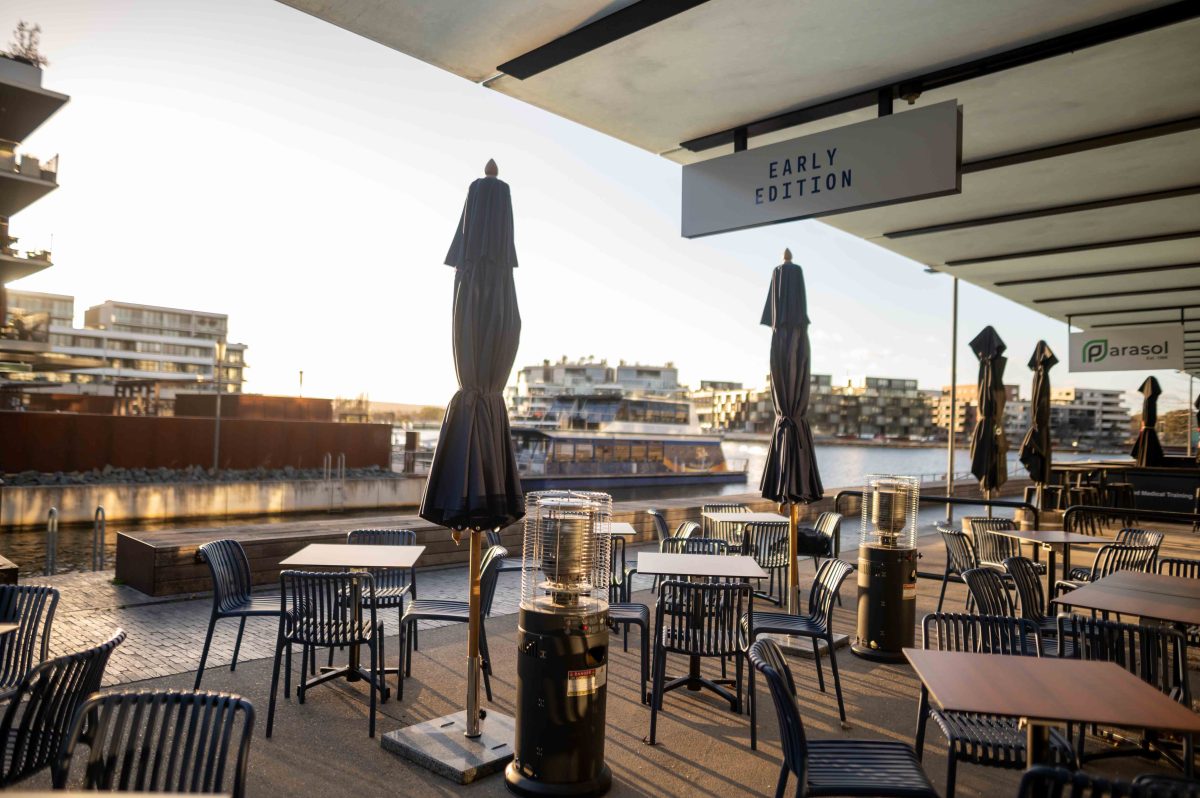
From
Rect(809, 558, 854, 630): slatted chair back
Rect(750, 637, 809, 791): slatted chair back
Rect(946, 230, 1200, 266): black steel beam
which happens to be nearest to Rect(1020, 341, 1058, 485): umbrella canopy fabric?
Rect(946, 230, 1200, 266): black steel beam

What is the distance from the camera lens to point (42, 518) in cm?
1845

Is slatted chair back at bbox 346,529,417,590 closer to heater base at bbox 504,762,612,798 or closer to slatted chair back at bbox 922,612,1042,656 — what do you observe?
heater base at bbox 504,762,612,798

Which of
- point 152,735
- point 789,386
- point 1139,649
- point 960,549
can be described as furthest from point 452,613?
point 960,549

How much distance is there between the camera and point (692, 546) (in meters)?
6.00

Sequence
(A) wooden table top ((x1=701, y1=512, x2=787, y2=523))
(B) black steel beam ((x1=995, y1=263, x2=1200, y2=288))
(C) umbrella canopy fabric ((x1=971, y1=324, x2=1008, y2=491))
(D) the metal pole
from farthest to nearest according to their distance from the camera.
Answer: (D) the metal pole
(C) umbrella canopy fabric ((x1=971, y1=324, x2=1008, y2=491))
(B) black steel beam ((x1=995, y1=263, x2=1200, y2=288))
(A) wooden table top ((x1=701, y1=512, x2=787, y2=523))

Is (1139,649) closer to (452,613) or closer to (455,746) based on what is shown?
(455,746)

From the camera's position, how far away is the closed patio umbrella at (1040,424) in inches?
434

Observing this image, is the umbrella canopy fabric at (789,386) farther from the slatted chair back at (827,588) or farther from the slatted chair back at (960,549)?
the slatted chair back at (827,588)

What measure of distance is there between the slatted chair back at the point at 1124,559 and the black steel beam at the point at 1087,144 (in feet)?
9.82

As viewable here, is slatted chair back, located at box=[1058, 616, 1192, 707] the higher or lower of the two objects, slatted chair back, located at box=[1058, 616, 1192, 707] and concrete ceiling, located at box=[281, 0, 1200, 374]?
the lower

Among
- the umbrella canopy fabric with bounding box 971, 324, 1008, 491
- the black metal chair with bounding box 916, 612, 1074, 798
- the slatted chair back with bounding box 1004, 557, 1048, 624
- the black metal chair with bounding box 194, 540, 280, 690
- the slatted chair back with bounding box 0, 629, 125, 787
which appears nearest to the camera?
the slatted chair back with bounding box 0, 629, 125, 787

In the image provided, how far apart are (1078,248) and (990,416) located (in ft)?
10.3

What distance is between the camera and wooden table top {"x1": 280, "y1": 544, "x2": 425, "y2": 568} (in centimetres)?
453

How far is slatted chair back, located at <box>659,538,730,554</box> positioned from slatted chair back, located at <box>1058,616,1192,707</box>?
2.77 metres
